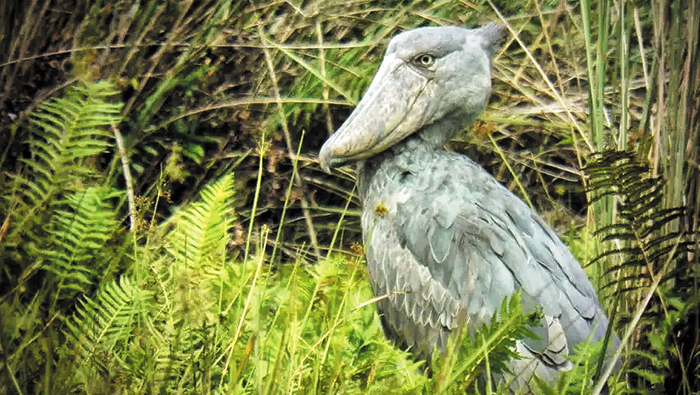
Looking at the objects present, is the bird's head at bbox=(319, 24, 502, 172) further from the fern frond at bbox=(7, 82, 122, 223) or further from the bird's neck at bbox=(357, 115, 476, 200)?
the fern frond at bbox=(7, 82, 122, 223)

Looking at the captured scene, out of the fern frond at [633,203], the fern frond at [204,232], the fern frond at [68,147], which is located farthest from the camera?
the fern frond at [68,147]

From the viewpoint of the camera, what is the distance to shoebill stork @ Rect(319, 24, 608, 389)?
225 centimetres

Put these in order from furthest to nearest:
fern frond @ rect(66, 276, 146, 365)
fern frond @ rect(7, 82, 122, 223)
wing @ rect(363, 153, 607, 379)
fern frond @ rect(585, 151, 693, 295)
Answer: fern frond @ rect(7, 82, 122, 223) → wing @ rect(363, 153, 607, 379) → fern frond @ rect(66, 276, 146, 365) → fern frond @ rect(585, 151, 693, 295)

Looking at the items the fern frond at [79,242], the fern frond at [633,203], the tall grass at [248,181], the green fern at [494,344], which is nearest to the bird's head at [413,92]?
the tall grass at [248,181]

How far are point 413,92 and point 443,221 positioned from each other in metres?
0.41

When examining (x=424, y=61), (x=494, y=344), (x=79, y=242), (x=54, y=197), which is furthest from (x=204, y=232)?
(x=494, y=344)

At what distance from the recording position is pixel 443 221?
2408mm

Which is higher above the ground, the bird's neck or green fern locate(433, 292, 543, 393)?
green fern locate(433, 292, 543, 393)

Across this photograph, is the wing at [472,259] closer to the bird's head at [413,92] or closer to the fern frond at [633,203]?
the bird's head at [413,92]

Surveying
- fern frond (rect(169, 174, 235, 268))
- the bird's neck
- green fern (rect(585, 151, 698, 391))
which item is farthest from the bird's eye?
green fern (rect(585, 151, 698, 391))

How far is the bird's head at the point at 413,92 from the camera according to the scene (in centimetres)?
263

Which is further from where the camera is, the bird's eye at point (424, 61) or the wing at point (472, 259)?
the bird's eye at point (424, 61)

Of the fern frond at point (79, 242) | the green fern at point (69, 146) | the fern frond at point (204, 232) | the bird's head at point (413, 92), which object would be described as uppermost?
the bird's head at point (413, 92)

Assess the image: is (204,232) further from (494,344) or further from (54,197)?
Result: (494,344)
